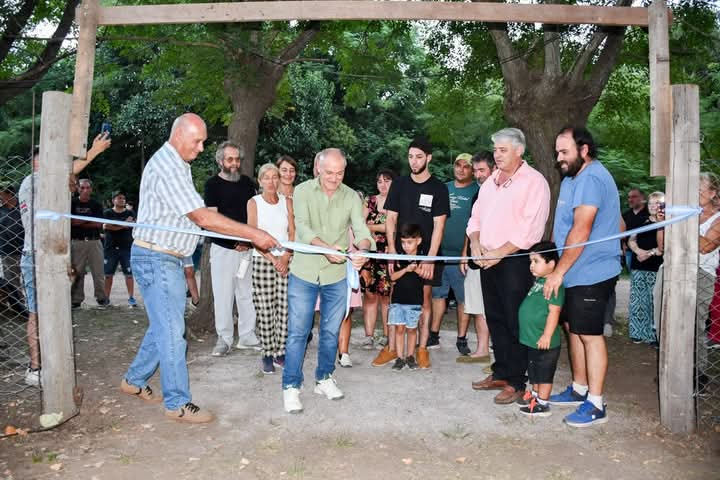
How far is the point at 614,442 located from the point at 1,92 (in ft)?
32.2

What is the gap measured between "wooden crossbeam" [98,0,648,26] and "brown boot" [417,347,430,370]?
10.2 ft

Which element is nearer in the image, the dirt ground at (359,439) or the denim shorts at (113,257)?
the dirt ground at (359,439)

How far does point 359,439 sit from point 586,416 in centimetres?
166

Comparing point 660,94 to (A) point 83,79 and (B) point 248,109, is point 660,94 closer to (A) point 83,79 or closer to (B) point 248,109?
(A) point 83,79

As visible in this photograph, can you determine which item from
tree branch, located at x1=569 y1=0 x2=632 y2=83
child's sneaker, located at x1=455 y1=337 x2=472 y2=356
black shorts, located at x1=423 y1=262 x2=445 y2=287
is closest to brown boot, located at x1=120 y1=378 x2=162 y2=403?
black shorts, located at x1=423 y1=262 x2=445 y2=287

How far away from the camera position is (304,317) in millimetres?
5113

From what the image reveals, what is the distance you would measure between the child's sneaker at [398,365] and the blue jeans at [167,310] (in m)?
2.17

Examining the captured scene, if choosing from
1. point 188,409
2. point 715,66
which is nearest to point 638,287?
point 188,409

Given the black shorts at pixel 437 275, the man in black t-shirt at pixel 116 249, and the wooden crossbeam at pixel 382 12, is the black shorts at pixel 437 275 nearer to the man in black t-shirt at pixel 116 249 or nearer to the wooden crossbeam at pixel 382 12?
the wooden crossbeam at pixel 382 12

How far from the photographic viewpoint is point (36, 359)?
19.3 ft

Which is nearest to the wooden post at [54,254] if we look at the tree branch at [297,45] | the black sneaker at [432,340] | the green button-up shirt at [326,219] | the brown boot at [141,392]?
the brown boot at [141,392]

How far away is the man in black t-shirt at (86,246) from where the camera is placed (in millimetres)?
10188

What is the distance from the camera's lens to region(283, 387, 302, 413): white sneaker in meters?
5.09

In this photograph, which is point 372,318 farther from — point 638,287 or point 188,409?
point 638,287
